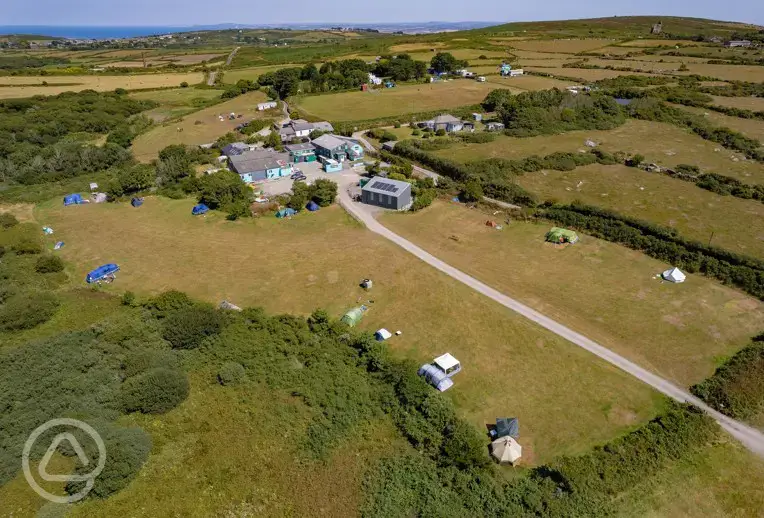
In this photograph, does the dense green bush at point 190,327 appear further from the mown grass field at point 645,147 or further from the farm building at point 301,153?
the mown grass field at point 645,147

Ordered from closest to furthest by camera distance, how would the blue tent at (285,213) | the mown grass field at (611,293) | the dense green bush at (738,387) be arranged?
1. the dense green bush at (738,387)
2. the mown grass field at (611,293)
3. the blue tent at (285,213)

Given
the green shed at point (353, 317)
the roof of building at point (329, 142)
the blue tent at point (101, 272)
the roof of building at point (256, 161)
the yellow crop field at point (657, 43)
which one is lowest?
the green shed at point (353, 317)

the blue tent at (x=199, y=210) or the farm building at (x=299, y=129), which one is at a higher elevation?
the farm building at (x=299, y=129)

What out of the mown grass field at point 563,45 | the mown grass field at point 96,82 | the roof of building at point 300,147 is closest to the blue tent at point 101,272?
the roof of building at point 300,147

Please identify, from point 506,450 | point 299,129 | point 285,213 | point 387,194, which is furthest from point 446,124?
point 506,450

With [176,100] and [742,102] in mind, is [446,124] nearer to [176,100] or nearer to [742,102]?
[742,102]

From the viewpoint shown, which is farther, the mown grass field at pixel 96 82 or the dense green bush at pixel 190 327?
the mown grass field at pixel 96 82

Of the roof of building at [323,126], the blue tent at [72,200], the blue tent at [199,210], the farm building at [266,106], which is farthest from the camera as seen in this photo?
the farm building at [266,106]
